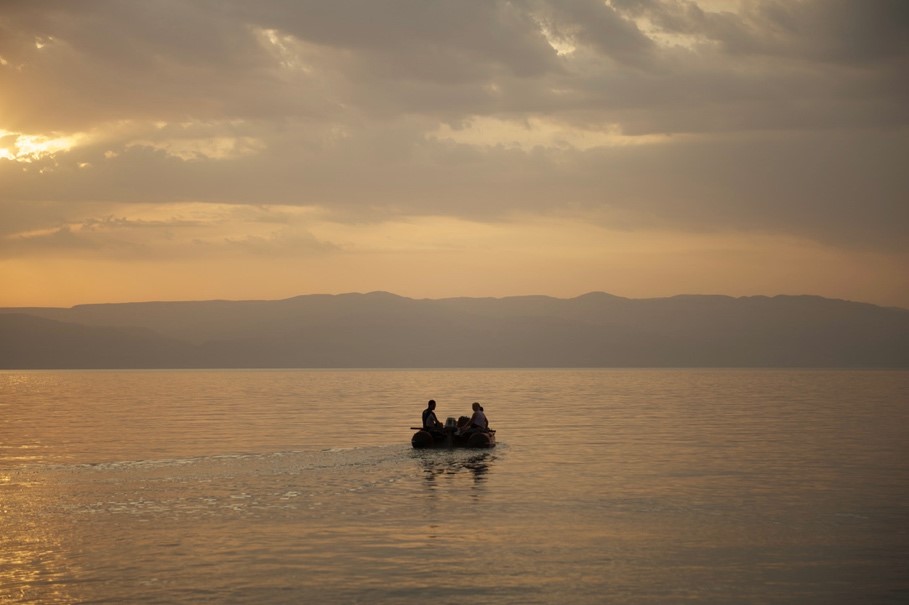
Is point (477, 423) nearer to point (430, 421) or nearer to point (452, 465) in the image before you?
point (430, 421)

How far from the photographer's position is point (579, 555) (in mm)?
22906

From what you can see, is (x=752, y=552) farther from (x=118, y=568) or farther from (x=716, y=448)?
(x=716, y=448)

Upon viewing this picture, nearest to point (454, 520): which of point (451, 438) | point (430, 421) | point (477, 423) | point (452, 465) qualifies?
point (452, 465)

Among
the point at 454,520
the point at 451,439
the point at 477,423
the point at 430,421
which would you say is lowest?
the point at 454,520

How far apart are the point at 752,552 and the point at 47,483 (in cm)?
→ 2572

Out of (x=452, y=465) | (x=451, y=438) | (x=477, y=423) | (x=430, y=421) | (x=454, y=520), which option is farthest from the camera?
(x=477, y=423)

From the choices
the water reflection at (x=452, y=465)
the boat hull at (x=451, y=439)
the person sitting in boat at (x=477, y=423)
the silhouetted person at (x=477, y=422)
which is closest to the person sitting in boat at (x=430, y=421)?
the boat hull at (x=451, y=439)

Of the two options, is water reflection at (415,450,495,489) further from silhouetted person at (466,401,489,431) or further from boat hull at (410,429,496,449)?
silhouetted person at (466,401,489,431)

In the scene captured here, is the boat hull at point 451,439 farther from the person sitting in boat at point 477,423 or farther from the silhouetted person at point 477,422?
the silhouetted person at point 477,422

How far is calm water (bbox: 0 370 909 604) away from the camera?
66.1 feet

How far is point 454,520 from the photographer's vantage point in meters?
→ 27.5

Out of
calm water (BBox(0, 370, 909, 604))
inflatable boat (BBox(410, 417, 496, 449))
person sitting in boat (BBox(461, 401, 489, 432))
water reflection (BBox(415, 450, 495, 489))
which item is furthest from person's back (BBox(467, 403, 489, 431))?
calm water (BBox(0, 370, 909, 604))

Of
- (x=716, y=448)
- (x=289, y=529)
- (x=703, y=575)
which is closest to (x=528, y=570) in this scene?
(x=703, y=575)

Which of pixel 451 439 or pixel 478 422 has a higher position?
pixel 478 422
